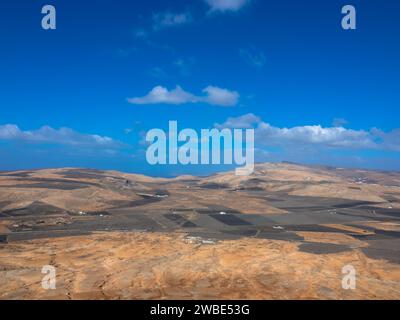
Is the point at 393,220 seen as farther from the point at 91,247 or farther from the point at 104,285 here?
the point at 104,285

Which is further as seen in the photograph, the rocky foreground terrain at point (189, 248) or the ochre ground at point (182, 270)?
the rocky foreground terrain at point (189, 248)

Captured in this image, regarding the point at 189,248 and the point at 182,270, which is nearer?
the point at 182,270

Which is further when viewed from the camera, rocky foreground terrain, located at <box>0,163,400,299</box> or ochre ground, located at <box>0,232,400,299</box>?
rocky foreground terrain, located at <box>0,163,400,299</box>
